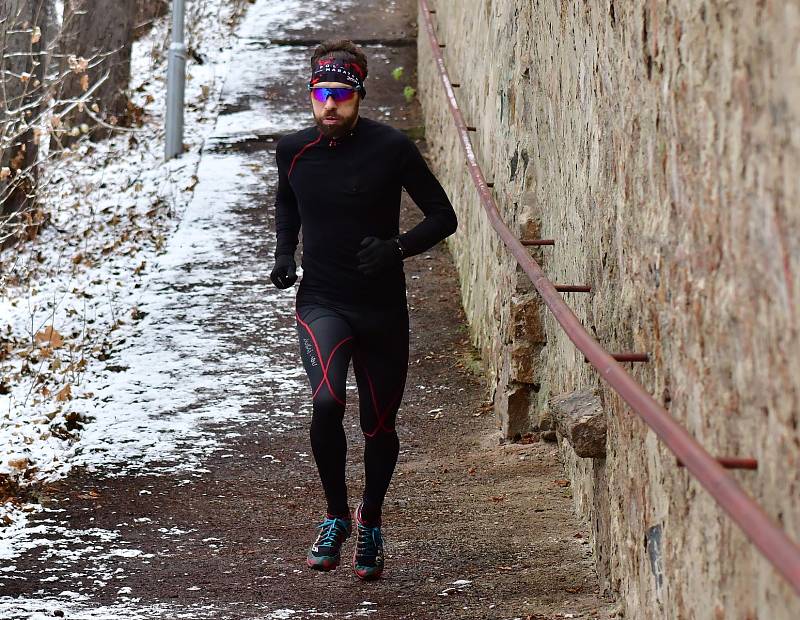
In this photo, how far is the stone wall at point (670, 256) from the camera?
275 centimetres

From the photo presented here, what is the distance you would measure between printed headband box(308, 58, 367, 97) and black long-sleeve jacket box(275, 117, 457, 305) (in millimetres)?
183

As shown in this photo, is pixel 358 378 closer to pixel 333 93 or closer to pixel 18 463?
pixel 333 93

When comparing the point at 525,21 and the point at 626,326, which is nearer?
the point at 626,326

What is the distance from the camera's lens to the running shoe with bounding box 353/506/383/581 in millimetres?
5309

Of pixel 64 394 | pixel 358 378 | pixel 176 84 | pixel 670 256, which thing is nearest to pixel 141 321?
pixel 64 394

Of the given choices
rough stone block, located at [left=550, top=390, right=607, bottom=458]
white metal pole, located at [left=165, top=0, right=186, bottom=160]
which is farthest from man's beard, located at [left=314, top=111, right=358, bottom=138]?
white metal pole, located at [left=165, top=0, right=186, bottom=160]

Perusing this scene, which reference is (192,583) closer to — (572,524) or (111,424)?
(572,524)

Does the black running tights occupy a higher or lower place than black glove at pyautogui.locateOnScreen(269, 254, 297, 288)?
lower

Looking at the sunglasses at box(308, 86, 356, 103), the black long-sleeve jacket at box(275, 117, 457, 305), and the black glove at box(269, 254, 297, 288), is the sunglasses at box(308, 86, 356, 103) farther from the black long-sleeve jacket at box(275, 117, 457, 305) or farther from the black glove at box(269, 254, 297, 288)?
Answer: the black glove at box(269, 254, 297, 288)

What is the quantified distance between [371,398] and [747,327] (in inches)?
98.0

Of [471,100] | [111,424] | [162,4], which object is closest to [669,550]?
[111,424]

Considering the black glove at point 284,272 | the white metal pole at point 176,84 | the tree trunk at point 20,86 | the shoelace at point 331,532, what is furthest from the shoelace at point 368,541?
the white metal pole at point 176,84

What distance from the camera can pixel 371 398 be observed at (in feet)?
17.2

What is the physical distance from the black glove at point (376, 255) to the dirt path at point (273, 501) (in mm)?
1367
